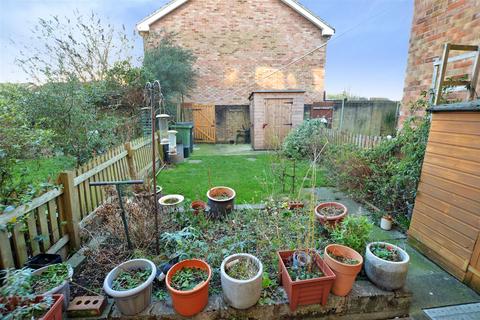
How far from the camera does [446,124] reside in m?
2.23

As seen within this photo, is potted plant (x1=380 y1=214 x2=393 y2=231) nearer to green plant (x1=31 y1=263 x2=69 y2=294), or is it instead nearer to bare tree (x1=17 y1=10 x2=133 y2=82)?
green plant (x1=31 y1=263 x2=69 y2=294)

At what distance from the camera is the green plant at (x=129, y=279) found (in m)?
1.71

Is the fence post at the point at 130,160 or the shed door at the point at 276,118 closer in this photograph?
the fence post at the point at 130,160

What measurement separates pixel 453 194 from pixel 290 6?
477 inches

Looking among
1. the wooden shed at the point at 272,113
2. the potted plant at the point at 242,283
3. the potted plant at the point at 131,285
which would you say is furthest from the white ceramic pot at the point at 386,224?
the wooden shed at the point at 272,113

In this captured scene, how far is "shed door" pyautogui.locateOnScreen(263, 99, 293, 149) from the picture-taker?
9.14 meters

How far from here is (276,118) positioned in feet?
30.4

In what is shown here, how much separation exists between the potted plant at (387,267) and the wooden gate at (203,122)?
9.67 metres

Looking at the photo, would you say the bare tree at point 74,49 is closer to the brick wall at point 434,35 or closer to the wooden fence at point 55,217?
the wooden fence at point 55,217

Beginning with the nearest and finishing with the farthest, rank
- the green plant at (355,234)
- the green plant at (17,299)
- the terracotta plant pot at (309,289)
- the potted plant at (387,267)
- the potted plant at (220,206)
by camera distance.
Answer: the green plant at (17,299), the terracotta plant pot at (309,289), the potted plant at (387,267), the green plant at (355,234), the potted plant at (220,206)

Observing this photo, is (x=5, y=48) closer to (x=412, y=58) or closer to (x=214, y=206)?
(x=214, y=206)

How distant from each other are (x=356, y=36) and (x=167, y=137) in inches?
428

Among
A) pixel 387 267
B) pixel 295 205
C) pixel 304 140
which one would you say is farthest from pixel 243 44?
pixel 387 267

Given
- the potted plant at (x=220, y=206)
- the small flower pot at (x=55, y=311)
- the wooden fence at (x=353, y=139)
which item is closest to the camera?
the small flower pot at (x=55, y=311)
